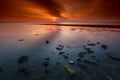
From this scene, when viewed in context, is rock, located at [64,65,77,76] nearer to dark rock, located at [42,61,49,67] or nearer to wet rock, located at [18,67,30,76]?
dark rock, located at [42,61,49,67]

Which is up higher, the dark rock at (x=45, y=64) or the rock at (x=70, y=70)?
the rock at (x=70, y=70)

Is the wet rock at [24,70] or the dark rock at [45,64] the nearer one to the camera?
the wet rock at [24,70]

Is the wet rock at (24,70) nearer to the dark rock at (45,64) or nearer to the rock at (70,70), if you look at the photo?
the dark rock at (45,64)

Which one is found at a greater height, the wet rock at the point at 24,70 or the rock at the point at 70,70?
the rock at the point at 70,70

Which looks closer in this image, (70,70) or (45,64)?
(70,70)

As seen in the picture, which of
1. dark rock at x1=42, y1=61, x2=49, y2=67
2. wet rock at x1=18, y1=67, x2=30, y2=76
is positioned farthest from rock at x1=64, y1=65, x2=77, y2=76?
wet rock at x1=18, y1=67, x2=30, y2=76

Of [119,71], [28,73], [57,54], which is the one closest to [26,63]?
[28,73]

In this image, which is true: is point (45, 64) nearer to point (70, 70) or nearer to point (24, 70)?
point (24, 70)

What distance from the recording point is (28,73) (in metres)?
7.03

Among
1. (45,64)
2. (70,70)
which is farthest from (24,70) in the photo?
(70,70)

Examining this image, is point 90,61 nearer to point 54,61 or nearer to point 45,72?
point 54,61

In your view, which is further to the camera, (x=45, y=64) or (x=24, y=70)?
(x=45, y=64)

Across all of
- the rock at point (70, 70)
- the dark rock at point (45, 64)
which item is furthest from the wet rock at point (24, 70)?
the rock at point (70, 70)

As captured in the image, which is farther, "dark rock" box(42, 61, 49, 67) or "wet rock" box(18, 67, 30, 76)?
"dark rock" box(42, 61, 49, 67)
